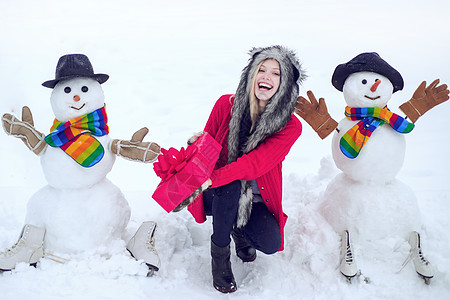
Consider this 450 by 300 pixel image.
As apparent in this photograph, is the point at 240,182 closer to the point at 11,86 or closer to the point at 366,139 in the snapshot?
the point at 366,139

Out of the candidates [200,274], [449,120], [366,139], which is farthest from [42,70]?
[449,120]

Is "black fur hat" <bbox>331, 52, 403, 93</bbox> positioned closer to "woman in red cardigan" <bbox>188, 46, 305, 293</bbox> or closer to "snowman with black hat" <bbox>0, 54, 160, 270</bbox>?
"woman in red cardigan" <bbox>188, 46, 305, 293</bbox>

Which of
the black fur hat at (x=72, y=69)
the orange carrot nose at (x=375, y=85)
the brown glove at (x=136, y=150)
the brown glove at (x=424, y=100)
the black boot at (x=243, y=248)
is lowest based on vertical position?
the black boot at (x=243, y=248)

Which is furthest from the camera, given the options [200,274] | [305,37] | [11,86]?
[305,37]

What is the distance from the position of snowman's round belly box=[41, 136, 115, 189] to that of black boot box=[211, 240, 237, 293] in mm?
686

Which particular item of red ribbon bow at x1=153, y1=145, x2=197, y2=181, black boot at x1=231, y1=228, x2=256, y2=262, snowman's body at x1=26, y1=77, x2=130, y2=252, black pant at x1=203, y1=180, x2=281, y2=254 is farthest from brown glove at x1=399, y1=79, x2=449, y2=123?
snowman's body at x1=26, y1=77, x2=130, y2=252

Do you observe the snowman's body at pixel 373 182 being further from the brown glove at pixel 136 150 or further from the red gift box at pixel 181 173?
the brown glove at pixel 136 150

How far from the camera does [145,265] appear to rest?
1.98m

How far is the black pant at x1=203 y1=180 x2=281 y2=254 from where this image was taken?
196 cm

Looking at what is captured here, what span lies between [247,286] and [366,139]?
0.96 meters

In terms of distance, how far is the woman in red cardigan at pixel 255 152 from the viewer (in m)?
1.92

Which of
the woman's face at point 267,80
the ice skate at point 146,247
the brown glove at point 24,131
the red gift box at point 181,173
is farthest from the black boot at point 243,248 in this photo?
the brown glove at point 24,131

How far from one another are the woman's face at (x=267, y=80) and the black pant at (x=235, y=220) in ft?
1.42

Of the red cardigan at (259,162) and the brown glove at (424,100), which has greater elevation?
the brown glove at (424,100)
